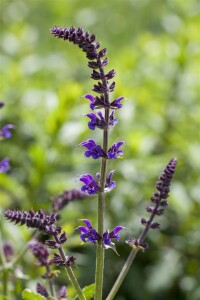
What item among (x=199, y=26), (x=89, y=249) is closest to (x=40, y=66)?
(x=199, y=26)

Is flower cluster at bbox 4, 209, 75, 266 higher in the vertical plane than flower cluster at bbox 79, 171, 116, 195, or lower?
lower

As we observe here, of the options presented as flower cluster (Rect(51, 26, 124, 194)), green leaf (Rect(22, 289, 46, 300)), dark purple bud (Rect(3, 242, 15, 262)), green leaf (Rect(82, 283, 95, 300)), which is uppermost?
flower cluster (Rect(51, 26, 124, 194))

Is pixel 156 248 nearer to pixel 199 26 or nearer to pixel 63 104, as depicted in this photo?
pixel 63 104

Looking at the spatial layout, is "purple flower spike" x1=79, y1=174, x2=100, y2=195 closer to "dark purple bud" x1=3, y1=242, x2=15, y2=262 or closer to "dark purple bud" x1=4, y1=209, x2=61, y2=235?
"dark purple bud" x1=4, y1=209, x2=61, y2=235

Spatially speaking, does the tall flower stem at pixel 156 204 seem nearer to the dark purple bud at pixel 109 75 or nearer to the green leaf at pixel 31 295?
the green leaf at pixel 31 295

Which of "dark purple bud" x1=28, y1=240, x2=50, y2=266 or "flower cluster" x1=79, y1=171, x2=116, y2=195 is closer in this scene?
"flower cluster" x1=79, y1=171, x2=116, y2=195

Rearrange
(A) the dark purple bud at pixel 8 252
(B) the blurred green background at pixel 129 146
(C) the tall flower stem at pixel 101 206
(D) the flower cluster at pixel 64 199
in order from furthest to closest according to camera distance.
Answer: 1. (B) the blurred green background at pixel 129 146
2. (A) the dark purple bud at pixel 8 252
3. (D) the flower cluster at pixel 64 199
4. (C) the tall flower stem at pixel 101 206

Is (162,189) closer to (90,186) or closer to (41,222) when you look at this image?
(90,186)

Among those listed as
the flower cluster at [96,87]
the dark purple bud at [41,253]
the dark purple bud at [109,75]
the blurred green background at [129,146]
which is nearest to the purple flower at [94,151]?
the flower cluster at [96,87]

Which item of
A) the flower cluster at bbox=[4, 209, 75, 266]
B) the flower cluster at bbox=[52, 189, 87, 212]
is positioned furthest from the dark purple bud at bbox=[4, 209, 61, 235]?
the flower cluster at bbox=[52, 189, 87, 212]
